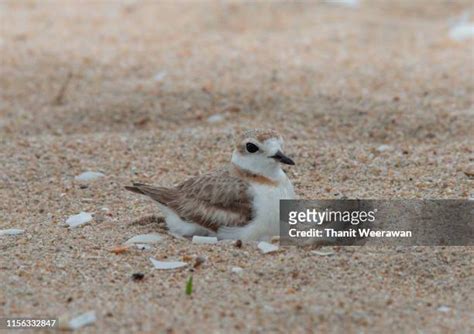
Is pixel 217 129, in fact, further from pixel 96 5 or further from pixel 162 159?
pixel 96 5

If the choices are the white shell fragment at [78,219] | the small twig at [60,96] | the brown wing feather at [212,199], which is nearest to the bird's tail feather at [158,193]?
the brown wing feather at [212,199]

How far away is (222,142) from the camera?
570 cm

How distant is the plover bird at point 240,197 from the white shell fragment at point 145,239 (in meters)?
0.14

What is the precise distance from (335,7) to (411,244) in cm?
599

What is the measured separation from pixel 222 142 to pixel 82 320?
8.63ft

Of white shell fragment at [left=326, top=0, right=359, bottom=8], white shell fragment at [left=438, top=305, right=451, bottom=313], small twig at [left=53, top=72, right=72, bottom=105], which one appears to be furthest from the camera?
white shell fragment at [left=326, top=0, right=359, bottom=8]

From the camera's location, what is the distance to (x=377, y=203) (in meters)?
4.42

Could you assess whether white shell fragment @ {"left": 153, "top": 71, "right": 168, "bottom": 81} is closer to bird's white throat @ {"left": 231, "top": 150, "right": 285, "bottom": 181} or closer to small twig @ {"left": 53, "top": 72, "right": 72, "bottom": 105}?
small twig @ {"left": 53, "top": 72, "right": 72, "bottom": 105}

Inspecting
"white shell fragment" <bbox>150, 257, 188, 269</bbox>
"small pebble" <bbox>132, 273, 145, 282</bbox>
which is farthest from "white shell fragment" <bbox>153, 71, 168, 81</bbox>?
"small pebble" <bbox>132, 273, 145, 282</bbox>

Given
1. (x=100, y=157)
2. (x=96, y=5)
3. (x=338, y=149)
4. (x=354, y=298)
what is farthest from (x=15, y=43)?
(x=354, y=298)

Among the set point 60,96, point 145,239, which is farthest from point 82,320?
point 60,96

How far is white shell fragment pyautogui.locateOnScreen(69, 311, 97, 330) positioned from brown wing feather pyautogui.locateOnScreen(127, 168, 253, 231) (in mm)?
972

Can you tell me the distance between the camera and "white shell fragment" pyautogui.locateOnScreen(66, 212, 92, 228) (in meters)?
4.38

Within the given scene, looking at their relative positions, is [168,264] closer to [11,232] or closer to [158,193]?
[158,193]
